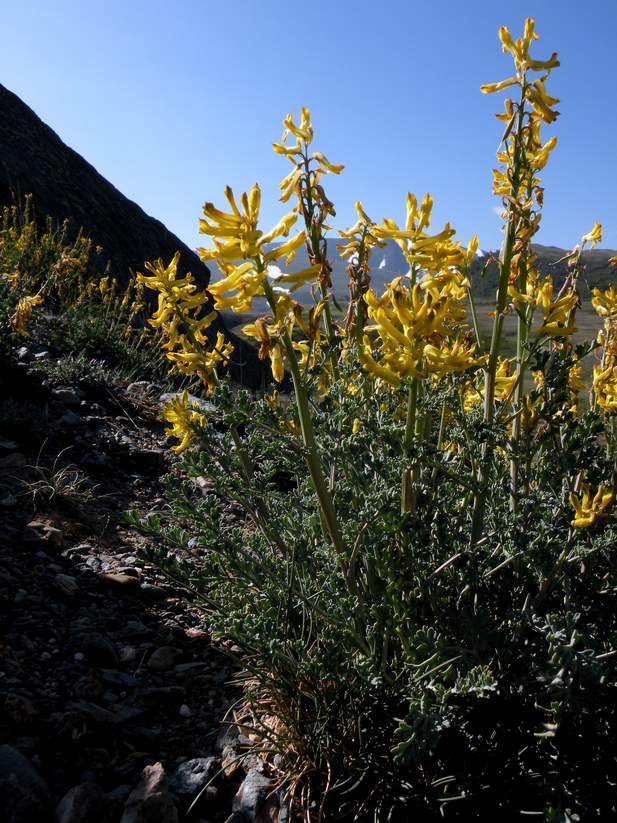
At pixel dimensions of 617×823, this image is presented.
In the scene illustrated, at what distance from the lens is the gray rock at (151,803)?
1.80 m

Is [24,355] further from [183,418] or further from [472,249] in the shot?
[472,249]

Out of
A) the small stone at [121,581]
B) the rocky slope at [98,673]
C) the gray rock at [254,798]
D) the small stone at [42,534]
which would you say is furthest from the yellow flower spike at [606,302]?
the small stone at [42,534]

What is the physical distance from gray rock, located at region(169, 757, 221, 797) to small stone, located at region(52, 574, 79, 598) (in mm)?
1016

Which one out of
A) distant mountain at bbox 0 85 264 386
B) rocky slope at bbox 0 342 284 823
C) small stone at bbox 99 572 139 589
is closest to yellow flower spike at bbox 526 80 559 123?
rocky slope at bbox 0 342 284 823

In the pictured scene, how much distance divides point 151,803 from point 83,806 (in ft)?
0.61

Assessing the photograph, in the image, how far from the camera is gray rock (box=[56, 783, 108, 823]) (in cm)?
178

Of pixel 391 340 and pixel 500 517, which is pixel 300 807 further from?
pixel 391 340

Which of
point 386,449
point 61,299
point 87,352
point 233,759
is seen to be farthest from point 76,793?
point 61,299

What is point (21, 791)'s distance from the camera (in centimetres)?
180

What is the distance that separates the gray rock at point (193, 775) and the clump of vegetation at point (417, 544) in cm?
16

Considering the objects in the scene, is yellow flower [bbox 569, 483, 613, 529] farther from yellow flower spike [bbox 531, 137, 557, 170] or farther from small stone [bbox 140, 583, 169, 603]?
small stone [bbox 140, 583, 169, 603]

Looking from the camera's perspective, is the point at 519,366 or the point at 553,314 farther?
the point at 519,366

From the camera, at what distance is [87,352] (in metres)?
6.38

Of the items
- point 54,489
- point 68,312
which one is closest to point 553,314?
point 54,489
